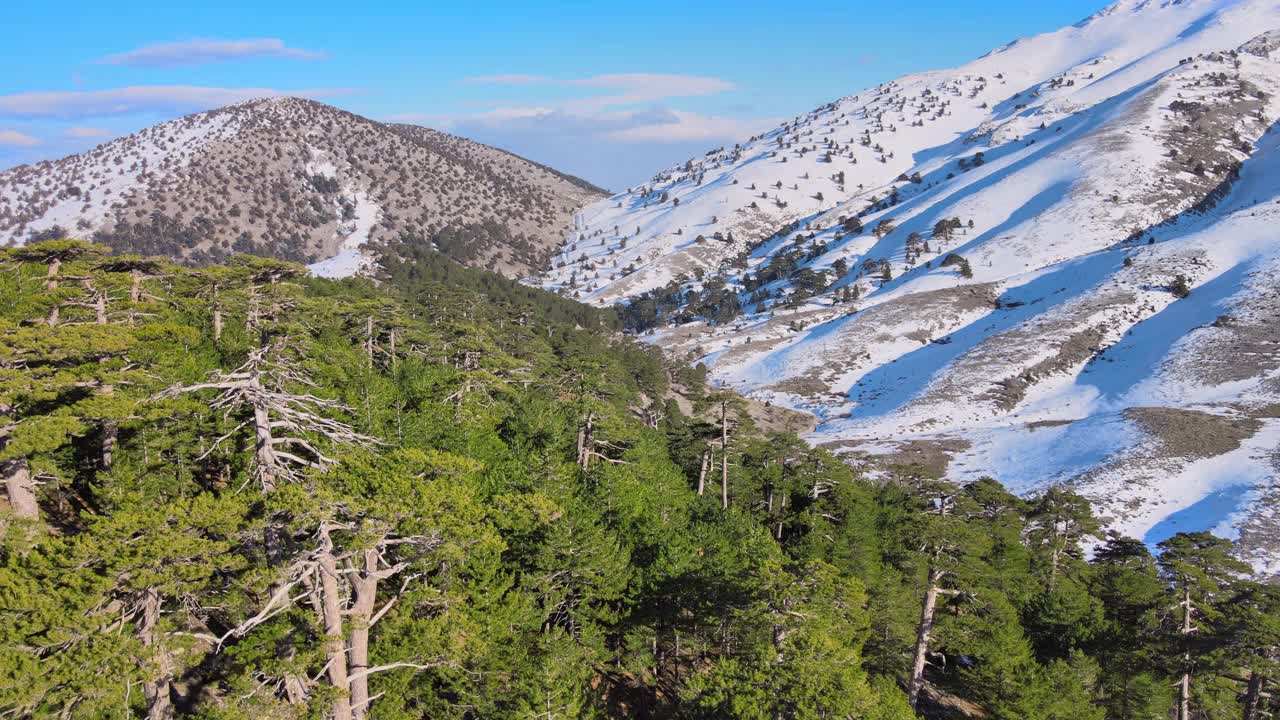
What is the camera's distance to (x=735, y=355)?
129 meters

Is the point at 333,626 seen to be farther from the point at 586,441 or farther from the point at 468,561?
the point at 586,441

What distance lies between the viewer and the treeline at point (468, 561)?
14.2 metres

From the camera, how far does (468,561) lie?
73.5 feet

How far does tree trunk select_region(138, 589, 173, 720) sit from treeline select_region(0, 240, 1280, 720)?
6 cm

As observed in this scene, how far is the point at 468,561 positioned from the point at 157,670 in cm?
942

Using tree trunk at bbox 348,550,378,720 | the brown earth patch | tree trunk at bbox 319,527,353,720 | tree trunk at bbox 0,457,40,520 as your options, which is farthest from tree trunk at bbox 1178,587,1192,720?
the brown earth patch

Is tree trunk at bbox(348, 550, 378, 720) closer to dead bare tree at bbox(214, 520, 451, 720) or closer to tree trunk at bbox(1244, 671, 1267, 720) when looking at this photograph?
dead bare tree at bbox(214, 520, 451, 720)

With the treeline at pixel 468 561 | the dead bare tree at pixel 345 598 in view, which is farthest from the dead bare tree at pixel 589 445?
the dead bare tree at pixel 345 598

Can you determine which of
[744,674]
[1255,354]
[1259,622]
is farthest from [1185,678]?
[1255,354]

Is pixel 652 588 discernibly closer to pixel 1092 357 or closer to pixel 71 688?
pixel 71 688

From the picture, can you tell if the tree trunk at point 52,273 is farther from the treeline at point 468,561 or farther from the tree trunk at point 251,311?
the tree trunk at point 251,311

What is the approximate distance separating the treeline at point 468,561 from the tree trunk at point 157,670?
0.06 metres

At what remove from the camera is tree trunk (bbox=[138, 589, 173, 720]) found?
14464 millimetres

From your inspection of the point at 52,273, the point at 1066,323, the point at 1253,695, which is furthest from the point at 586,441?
the point at 1066,323
